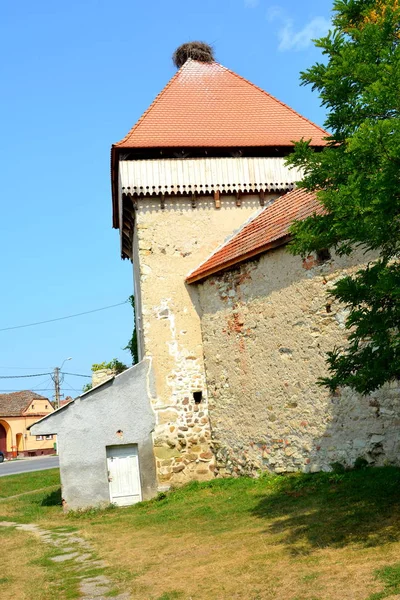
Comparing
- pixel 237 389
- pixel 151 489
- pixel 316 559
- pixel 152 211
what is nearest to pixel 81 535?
pixel 151 489

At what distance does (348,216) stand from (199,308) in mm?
7363

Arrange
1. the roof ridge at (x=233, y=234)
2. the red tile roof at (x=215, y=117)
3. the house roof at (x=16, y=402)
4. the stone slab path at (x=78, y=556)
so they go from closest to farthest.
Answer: the stone slab path at (x=78, y=556), the roof ridge at (x=233, y=234), the red tile roof at (x=215, y=117), the house roof at (x=16, y=402)

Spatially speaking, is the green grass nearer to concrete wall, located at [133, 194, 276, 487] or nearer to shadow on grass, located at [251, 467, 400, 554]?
concrete wall, located at [133, 194, 276, 487]

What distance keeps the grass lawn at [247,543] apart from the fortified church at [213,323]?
0.73m

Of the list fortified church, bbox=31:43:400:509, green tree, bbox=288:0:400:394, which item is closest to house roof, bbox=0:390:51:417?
fortified church, bbox=31:43:400:509

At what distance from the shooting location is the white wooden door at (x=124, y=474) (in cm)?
1229

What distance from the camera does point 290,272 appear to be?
10.7 metres

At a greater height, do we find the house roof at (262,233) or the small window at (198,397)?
the house roof at (262,233)

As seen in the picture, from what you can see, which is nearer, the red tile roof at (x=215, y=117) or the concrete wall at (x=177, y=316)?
the concrete wall at (x=177, y=316)

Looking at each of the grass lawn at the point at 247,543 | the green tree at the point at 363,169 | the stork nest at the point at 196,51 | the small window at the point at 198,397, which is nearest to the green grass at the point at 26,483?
the grass lawn at the point at 247,543

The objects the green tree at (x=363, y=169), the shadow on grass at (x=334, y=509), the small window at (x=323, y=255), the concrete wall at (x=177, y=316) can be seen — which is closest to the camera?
the green tree at (x=363, y=169)

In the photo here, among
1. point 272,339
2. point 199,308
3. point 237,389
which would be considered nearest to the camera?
point 272,339

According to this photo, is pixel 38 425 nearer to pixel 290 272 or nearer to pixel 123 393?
pixel 123 393

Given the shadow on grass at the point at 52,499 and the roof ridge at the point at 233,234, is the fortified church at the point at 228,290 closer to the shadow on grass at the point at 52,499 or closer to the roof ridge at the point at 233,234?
the roof ridge at the point at 233,234
